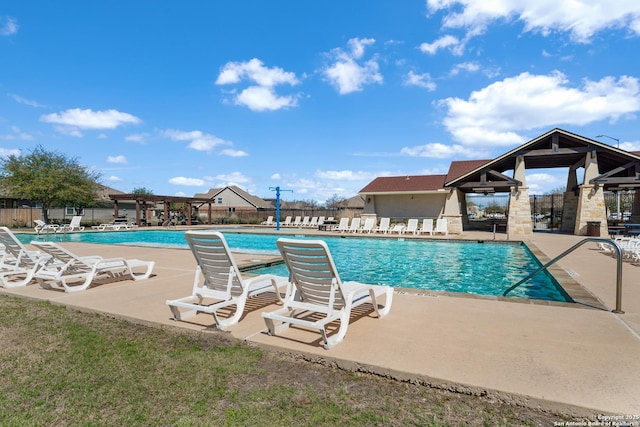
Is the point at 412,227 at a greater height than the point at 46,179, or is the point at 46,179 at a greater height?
the point at 46,179

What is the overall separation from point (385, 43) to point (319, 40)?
3.62 meters

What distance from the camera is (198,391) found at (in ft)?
8.07

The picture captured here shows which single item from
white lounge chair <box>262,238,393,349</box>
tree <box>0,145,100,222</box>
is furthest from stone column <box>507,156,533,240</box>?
tree <box>0,145,100,222</box>

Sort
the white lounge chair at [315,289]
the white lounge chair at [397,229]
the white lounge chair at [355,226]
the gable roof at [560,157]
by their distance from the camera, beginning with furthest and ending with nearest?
the white lounge chair at [355,226]
the white lounge chair at [397,229]
the gable roof at [560,157]
the white lounge chair at [315,289]

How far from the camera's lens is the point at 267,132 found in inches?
1141

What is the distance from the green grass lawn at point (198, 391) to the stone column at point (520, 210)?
1796 centimetres

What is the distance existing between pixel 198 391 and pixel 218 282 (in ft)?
6.08

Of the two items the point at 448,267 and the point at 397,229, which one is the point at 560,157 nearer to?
the point at 397,229

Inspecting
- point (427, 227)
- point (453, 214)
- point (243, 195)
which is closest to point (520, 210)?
point (453, 214)

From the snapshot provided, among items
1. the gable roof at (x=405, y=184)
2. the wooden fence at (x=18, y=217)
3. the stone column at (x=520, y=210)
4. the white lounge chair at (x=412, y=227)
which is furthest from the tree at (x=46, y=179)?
the stone column at (x=520, y=210)

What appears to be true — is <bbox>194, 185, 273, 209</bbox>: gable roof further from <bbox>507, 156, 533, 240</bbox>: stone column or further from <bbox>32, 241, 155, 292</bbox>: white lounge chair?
<bbox>32, 241, 155, 292</bbox>: white lounge chair

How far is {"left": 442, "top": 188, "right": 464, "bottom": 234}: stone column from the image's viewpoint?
20217mm

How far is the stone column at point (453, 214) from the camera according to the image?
66.3ft

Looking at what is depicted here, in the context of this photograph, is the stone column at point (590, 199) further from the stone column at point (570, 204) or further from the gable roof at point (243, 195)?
the gable roof at point (243, 195)
